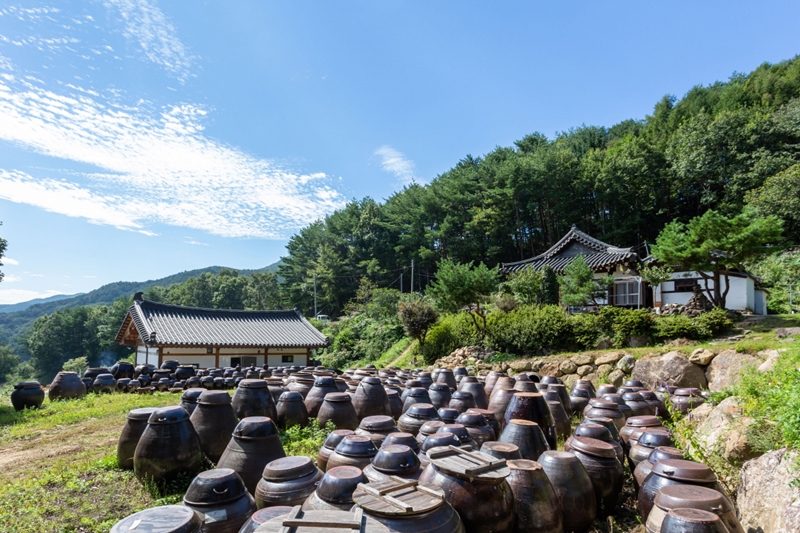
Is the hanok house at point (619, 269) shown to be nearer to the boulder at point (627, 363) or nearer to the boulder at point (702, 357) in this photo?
the boulder at point (627, 363)

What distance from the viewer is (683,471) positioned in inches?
137

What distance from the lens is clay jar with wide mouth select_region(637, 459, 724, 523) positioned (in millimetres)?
3414

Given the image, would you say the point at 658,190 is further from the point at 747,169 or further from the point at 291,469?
the point at 291,469

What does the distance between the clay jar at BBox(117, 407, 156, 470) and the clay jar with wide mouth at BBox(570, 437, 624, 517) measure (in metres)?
5.03

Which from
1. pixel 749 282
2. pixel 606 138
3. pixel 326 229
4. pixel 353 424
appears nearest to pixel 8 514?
pixel 353 424

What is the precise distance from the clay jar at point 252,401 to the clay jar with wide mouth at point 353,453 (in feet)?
8.74

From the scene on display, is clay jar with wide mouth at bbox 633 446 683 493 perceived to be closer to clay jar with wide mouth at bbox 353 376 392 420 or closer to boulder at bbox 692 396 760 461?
boulder at bbox 692 396 760 461

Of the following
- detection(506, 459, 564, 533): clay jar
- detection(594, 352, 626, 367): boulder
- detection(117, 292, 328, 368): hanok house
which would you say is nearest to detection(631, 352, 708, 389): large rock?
detection(594, 352, 626, 367): boulder

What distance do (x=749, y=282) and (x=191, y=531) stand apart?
68.3ft

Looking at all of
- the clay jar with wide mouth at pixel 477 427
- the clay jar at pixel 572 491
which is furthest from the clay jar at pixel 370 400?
the clay jar at pixel 572 491

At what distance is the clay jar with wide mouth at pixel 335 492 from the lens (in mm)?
2957

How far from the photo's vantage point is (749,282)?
16.8 m

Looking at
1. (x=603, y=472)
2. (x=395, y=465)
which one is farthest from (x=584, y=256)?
(x=395, y=465)

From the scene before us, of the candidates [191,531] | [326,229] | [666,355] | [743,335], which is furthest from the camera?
[326,229]
